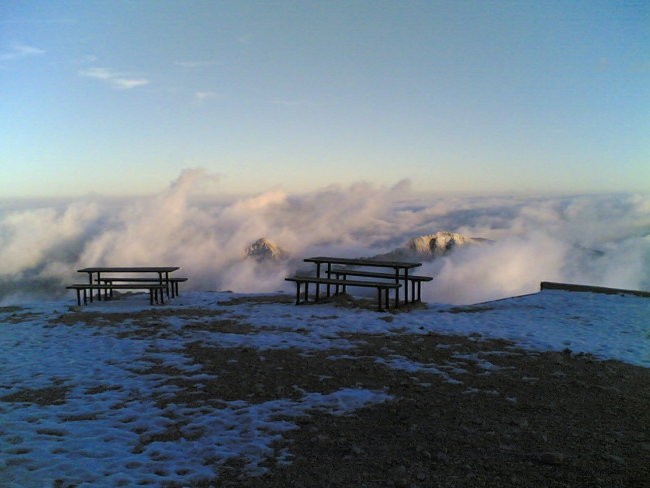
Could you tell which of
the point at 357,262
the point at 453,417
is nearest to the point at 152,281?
the point at 357,262

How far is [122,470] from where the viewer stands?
4211 millimetres

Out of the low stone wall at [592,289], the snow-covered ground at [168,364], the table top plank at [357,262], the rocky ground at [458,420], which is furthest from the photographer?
the low stone wall at [592,289]

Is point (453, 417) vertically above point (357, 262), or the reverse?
point (357, 262)

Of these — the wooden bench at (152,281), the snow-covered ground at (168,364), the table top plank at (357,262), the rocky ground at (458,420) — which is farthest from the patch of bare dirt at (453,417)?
the wooden bench at (152,281)

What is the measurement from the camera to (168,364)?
25.1 feet

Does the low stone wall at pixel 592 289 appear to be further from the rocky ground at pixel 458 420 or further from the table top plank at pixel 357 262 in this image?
the rocky ground at pixel 458 420

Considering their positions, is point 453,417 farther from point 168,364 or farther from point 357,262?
→ point 357,262

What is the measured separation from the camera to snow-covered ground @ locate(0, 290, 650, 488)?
4461 mm

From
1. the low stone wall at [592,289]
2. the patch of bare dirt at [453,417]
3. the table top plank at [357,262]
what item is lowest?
the low stone wall at [592,289]

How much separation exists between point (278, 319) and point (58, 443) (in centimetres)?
685

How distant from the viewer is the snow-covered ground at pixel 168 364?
4.46 meters

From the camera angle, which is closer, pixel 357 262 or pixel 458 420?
pixel 458 420

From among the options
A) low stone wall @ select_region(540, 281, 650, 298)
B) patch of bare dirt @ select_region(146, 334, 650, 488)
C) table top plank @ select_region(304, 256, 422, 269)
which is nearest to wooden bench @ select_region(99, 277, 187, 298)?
table top plank @ select_region(304, 256, 422, 269)

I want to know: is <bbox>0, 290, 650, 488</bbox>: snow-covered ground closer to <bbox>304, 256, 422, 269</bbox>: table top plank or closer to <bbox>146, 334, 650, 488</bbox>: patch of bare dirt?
<bbox>146, 334, 650, 488</bbox>: patch of bare dirt
